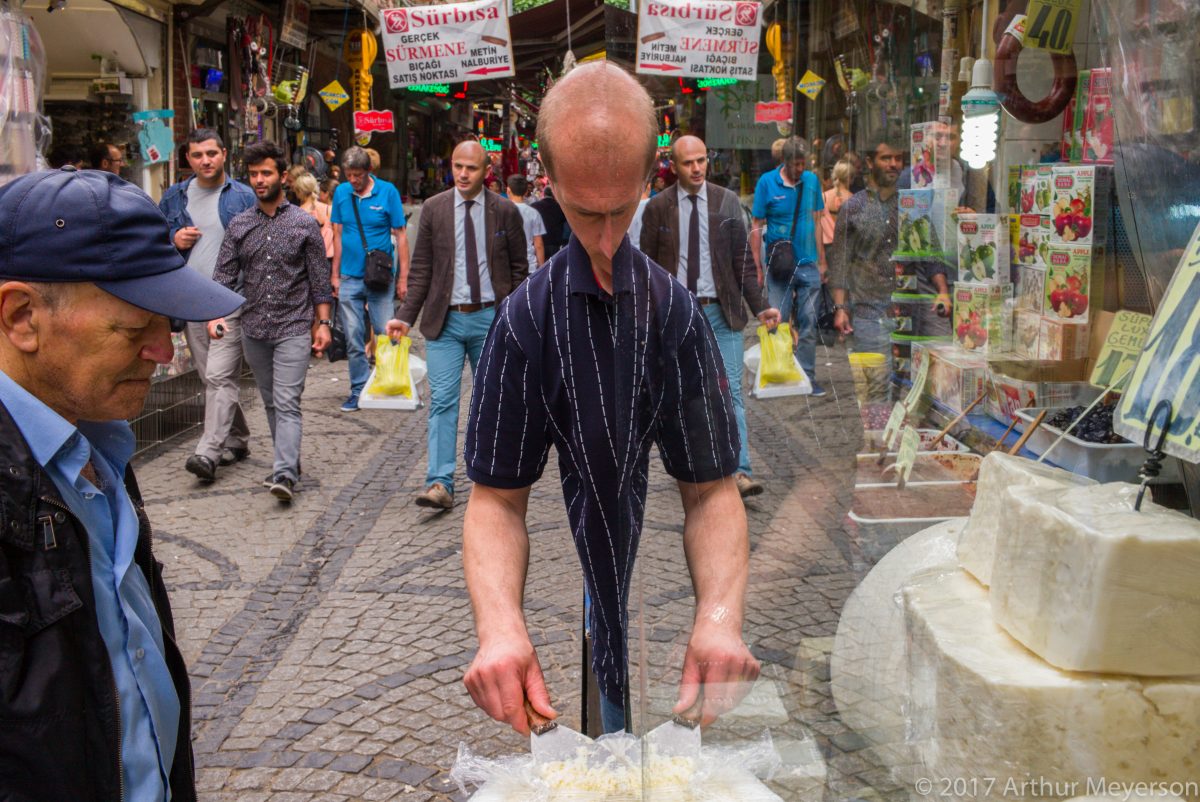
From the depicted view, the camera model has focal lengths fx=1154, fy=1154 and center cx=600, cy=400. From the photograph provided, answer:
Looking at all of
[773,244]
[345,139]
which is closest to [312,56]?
[345,139]

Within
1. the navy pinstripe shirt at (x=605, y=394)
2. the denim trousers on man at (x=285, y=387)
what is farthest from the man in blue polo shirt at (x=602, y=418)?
the denim trousers on man at (x=285, y=387)

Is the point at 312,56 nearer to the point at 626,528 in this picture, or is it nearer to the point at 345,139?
the point at 345,139

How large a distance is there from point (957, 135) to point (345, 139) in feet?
61.3

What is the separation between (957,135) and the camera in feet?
6.82

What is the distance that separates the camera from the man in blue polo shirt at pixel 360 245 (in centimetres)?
967

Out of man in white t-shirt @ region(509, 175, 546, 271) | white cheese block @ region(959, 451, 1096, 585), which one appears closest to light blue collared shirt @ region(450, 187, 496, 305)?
man in white t-shirt @ region(509, 175, 546, 271)

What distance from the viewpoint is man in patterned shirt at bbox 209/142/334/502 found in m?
6.98

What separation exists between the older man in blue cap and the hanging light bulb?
1341mm

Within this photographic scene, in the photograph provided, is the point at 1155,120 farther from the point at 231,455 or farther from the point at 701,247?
the point at 231,455

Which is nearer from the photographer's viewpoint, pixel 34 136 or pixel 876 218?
pixel 876 218

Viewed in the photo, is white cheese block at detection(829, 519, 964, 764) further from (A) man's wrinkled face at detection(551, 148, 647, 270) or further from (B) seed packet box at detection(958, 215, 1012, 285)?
(A) man's wrinkled face at detection(551, 148, 647, 270)

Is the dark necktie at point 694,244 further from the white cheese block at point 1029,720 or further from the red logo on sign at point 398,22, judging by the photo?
the red logo on sign at point 398,22

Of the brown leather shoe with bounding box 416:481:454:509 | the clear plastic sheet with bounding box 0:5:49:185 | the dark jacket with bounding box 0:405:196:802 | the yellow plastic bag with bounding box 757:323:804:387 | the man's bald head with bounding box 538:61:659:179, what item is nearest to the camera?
the dark jacket with bounding box 0:405:196:802

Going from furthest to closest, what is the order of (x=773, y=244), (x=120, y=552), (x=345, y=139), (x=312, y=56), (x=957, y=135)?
(x=345, y=139)
(x=312, y=56)
(x=773, y=244)
(x=957, y=135)
(x=120, y=552)
